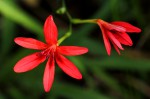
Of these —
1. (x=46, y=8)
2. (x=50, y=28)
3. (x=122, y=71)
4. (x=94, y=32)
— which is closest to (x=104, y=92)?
(x=122, y=71)

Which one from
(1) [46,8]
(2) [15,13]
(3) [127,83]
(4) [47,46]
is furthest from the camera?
(1) [46,8]

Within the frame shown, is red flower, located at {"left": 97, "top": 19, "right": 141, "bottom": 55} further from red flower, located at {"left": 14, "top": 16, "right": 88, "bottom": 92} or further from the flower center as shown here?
the flower center

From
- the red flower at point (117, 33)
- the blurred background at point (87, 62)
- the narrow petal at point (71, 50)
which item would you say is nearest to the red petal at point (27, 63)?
the narrow petal at point (71, 50)

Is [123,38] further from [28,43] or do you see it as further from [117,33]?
[28,43]

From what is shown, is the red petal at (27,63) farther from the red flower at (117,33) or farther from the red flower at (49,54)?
the red flower at (117,33)

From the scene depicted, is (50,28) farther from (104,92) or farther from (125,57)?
(104,92)

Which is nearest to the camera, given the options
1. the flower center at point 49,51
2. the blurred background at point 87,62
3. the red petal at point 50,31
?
the red petal at point 50,31

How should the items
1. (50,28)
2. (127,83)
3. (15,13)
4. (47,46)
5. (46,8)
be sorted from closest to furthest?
(50,28) < (47,46) < (15,13) < (127,83) < (46,8)

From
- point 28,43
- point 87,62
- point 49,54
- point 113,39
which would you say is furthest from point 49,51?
point 87,62
